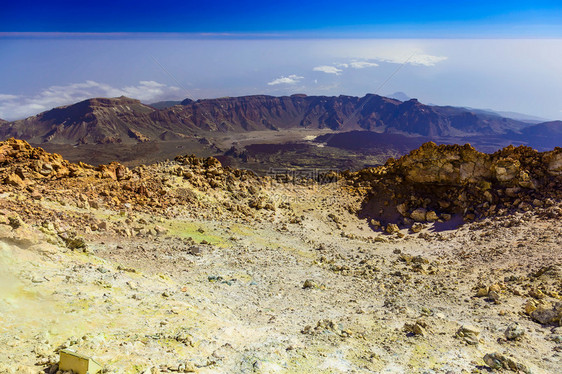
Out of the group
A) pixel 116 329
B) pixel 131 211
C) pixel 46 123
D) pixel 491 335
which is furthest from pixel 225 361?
pixel 46 123

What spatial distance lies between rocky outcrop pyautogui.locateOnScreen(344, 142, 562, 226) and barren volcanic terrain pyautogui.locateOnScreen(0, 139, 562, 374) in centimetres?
10

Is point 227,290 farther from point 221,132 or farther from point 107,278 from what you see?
point 221,132

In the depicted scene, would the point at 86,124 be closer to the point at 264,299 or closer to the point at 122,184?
the point at 122,184

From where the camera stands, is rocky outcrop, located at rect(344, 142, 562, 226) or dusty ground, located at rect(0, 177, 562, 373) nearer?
dusty ground, located at rect(0, 177, 562, 373)

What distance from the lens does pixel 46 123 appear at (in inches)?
5812

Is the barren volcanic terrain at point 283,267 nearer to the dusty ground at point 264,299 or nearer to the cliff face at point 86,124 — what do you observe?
the dusty ground at point 264,299

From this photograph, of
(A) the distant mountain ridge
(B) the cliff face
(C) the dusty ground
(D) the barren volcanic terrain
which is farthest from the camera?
(A) the distant mountain ridge

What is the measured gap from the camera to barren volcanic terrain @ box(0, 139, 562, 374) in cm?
695

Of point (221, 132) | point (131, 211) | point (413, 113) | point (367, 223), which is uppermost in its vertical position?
point (413, 113)

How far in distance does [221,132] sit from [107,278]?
16178cm

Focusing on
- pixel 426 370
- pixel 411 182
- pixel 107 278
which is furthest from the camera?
pixel 411 182

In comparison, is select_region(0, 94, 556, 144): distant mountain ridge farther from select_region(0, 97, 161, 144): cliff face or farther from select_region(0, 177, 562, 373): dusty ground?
select_region(0, 177, 562, 373): dusty ground

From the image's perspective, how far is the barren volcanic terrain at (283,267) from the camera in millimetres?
6953

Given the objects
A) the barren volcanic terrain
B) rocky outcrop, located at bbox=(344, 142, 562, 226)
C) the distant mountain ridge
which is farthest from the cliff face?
rocky outcrop, located at bbox=(344, 142, 562, 226)
